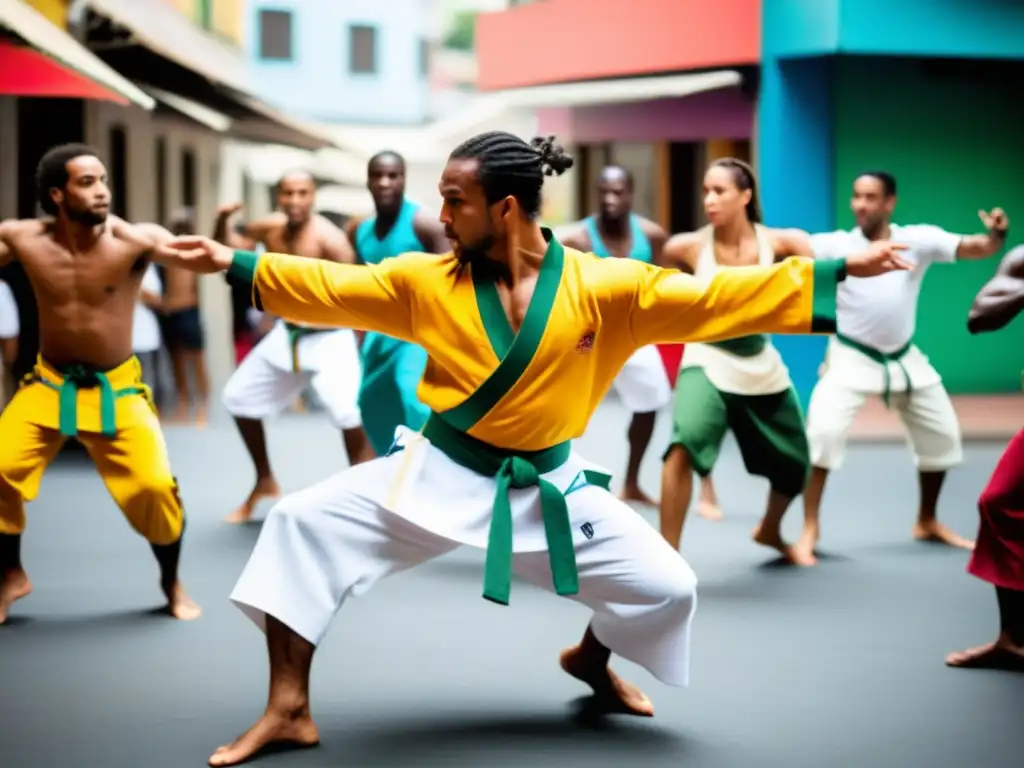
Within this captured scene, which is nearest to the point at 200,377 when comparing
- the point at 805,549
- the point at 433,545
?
the point at 805,549

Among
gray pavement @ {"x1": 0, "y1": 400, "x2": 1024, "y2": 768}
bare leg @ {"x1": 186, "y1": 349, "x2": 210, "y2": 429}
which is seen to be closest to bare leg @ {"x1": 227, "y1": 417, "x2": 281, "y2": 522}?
gray pavement @ {"x1": 0, "y1": 400, "x2": 1024, "y2": 768}

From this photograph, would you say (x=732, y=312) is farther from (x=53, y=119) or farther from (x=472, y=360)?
Answer: (x=53, y=119)

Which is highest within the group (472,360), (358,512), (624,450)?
(472,360)

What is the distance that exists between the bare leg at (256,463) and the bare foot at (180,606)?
96.4 inches

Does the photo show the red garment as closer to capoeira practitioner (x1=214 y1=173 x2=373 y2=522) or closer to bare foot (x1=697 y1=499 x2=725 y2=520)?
bare foot (x1=697 y1=499 x2=725 y2=520)

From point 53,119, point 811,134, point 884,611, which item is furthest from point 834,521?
point 53,119

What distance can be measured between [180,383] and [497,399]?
1034cm

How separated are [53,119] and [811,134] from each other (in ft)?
20.6

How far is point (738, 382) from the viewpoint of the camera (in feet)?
27.1

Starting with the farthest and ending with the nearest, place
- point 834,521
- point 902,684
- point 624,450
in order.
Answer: point 624,450 → point 834,521 → point 902,684

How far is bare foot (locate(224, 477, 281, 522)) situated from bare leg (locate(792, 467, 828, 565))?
2872 millimetres

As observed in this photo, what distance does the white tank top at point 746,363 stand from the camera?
8.26 meters

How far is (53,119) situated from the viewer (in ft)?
51.5

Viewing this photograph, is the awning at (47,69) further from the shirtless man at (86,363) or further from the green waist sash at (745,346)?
the green waist sash at (745,346)
